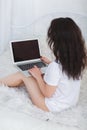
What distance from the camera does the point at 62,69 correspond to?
4.39 ft

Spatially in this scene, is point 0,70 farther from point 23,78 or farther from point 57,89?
point 57,89

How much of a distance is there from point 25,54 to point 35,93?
503 millimetres

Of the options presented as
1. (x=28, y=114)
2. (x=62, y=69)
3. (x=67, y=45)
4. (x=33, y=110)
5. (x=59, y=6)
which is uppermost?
(x=59, y=6)

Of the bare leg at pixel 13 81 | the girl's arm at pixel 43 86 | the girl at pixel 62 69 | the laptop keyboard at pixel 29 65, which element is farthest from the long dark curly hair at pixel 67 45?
the laptop keyboard at pixel 29 65

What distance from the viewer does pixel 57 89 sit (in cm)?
142

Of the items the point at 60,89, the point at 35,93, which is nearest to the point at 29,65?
the point at 35,93

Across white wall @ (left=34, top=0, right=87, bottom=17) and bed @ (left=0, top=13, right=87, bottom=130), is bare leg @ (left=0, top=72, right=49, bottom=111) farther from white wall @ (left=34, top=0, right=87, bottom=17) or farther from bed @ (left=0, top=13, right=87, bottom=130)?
white wall @ (left=34, top=0, right=87, bottom=17)

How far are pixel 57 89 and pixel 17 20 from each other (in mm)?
1045

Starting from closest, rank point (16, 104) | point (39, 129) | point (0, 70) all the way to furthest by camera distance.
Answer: point (39, 129)
point (16, 104)
point (0, 70)

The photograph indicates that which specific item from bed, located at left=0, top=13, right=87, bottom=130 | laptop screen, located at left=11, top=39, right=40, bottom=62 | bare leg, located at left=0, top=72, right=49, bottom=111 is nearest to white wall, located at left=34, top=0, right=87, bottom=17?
bed, located at left=0, top=13, right=87, bottom=130

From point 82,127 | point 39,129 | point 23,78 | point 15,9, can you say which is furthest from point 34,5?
point 39,129

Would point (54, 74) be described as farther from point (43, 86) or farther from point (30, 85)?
point (30, 85)

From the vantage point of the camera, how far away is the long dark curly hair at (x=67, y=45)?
1306 millimetres

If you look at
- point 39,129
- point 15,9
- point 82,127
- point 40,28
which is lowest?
point 82,127
